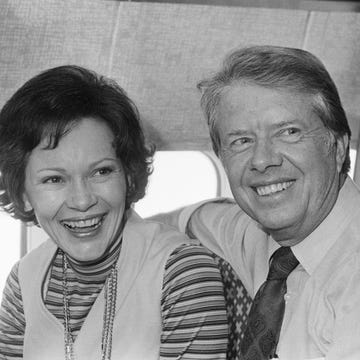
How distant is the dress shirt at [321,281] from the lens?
168cm

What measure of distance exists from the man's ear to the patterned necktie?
24 centimetres

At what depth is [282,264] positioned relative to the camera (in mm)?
1909

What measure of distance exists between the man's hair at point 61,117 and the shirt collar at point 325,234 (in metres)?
0.45

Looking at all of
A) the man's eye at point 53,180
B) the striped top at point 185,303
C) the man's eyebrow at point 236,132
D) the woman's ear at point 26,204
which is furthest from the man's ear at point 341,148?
the woman's ear at point 26,204

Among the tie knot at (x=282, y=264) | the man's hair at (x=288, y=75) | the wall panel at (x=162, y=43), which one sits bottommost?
the tie knot at (x=282, y=264)

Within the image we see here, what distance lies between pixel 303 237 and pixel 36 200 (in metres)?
0.64

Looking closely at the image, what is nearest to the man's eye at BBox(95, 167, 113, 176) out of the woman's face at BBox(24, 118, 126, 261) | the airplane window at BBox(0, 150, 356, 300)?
the woman's face at BBox(24, 118, 126, 261)

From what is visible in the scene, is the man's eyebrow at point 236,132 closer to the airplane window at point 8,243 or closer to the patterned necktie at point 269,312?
the patterned necktie at point 269,312

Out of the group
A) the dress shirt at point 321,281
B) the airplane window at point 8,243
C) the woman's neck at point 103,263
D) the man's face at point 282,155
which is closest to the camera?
the dress shirt at point 321,281

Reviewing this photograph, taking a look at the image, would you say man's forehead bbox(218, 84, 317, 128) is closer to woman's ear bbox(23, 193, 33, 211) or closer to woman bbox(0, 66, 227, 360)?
woman bbox(0, 66, 227, 360)

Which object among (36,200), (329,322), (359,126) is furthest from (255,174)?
(359,126)

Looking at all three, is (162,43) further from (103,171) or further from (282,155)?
(282,155)

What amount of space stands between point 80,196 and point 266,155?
44 centimetres

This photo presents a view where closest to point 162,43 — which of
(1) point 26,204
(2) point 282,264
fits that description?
(1) point 26,204
